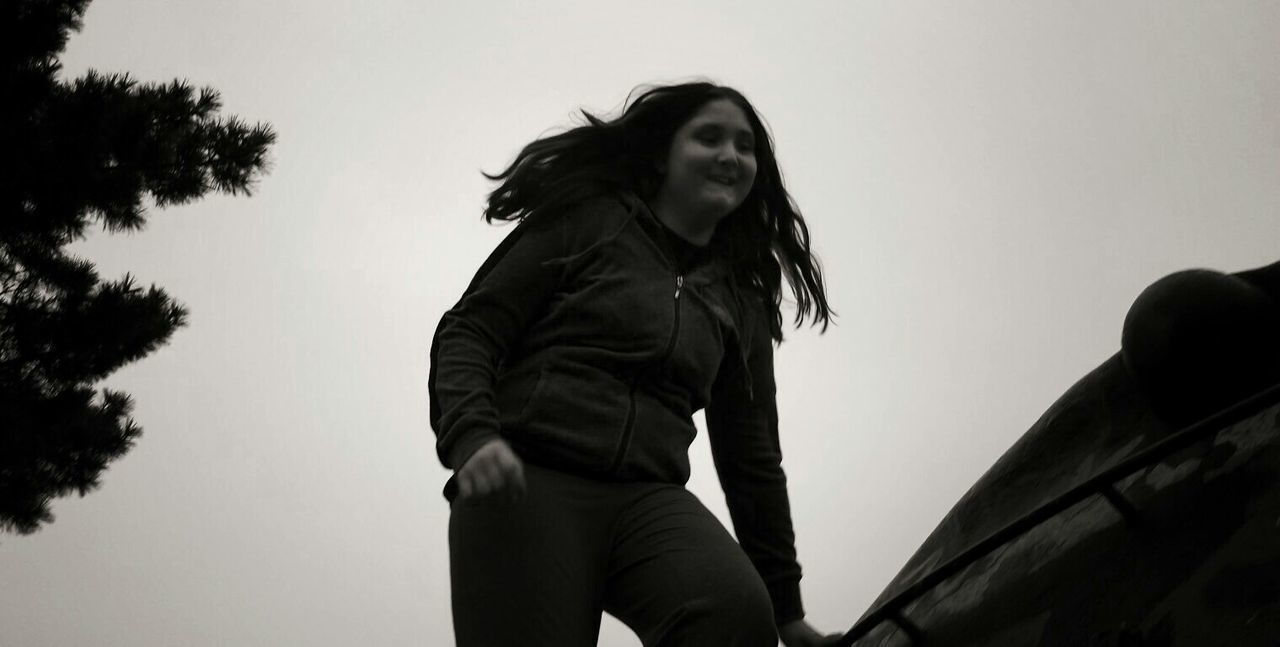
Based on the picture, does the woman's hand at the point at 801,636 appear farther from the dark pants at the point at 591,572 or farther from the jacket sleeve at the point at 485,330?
the jacket sleeve at the point at 485,330

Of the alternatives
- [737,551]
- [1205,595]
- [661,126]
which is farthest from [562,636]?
[661,126]

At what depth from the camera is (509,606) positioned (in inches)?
70.3

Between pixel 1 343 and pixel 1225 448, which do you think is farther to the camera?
pixel 1 343

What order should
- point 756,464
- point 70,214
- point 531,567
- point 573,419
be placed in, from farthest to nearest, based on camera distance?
point 70,214
point 756,464
point 573,419
point 531,567

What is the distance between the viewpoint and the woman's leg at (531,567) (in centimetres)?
178

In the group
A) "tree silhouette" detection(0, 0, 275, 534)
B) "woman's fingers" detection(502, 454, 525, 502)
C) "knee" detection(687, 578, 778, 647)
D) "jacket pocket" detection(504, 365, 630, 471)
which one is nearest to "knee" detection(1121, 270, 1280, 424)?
"knee" detection(687, 578, 778, 647)

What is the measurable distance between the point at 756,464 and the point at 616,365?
0.43 meters

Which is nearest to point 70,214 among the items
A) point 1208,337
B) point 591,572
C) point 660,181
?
point 660,181

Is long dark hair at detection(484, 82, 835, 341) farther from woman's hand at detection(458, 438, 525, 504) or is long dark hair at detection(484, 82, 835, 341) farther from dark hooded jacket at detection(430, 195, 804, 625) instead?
woman's hand at detection(458, 438, 525, 504)

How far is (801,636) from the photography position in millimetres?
2117

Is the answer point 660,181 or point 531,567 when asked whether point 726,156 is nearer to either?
point 660,181

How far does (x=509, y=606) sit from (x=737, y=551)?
1.22ft

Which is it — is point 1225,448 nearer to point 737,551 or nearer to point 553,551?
point 737,551

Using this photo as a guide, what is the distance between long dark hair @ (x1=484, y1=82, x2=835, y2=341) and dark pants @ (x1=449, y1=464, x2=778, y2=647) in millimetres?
640
